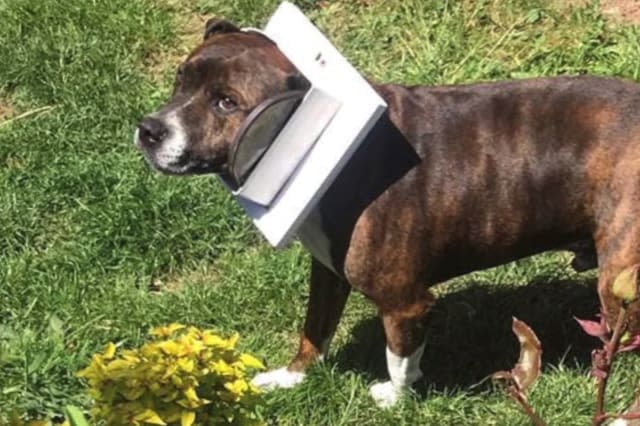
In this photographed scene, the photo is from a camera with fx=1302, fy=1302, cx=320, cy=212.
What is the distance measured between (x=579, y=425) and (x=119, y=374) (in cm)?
176

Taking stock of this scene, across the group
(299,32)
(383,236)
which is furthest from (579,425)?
(299,32)

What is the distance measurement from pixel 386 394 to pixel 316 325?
307mm

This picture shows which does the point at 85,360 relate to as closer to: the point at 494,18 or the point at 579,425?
the point at 579,425

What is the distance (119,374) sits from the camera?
2.67 meters

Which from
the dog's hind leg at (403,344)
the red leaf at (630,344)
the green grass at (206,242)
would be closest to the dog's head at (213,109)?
the dog's hind leg at (403,344)

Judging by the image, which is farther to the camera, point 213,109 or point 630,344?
point 213,109

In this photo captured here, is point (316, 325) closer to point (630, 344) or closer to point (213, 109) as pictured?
point (213, 109)

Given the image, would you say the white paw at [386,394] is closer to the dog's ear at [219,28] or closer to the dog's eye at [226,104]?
the dog's eye at [226,104]

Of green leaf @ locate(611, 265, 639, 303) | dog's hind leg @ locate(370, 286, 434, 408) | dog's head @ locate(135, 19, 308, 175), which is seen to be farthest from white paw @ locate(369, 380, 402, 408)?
green leaf @ locate(611, 265, 639, 303)

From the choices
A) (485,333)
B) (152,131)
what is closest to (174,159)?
(152,131)

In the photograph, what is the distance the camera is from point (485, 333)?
4.40 m

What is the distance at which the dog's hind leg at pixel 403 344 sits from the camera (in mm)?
3758

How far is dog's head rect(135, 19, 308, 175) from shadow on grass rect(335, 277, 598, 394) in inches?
43.0

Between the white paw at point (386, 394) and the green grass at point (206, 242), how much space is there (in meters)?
0.03
